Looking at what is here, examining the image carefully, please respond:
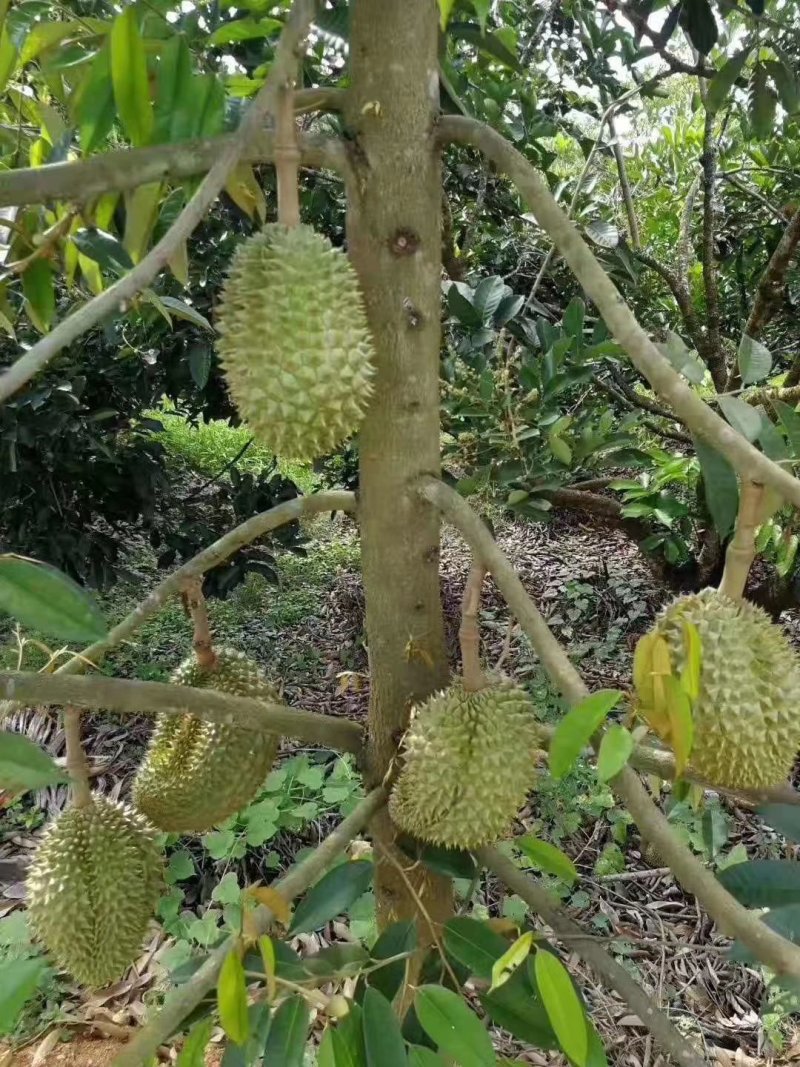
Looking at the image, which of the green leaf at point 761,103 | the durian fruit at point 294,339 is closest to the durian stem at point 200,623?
the durian fruit at point 294,339

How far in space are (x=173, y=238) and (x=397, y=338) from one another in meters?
0.29

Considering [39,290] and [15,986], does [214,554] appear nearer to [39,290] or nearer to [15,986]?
[39,290]

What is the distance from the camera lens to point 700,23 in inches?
44.9

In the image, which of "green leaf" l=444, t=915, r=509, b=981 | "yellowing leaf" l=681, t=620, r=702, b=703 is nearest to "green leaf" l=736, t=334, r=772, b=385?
"yellowing leaf" l=681, t=620, r=702, b=703

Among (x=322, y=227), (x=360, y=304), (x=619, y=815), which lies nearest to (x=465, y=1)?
(x=360, y=304)

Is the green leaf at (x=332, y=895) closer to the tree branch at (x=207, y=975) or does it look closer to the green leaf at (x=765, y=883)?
the tree branch at (x=207, y=975)

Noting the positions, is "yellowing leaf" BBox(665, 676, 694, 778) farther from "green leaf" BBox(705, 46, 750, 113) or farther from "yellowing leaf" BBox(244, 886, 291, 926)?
"green leaf" BBox(705, 46, 750, 113)

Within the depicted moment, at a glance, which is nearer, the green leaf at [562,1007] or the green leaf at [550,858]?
the green leaf at [562,1007]

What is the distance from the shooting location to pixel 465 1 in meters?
1.07

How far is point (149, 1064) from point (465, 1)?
1175 millimetres

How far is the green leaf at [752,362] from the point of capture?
2.22ft

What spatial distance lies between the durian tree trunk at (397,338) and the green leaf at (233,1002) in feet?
0.63

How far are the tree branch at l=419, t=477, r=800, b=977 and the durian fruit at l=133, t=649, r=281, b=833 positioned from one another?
1.20 ft

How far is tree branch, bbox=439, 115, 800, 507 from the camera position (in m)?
0.52
